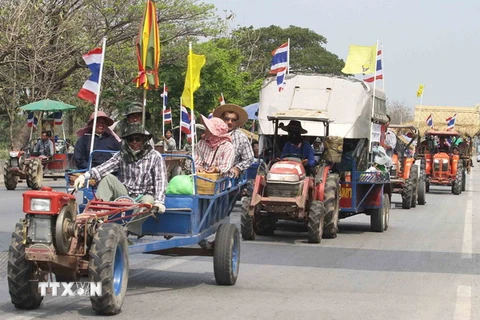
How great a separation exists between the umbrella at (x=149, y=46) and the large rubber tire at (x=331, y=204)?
3.50m

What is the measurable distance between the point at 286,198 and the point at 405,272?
348 centimetres

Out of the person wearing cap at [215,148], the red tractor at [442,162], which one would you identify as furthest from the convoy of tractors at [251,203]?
the red tractor at [442,162]

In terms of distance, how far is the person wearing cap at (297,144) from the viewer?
1619 centimetres

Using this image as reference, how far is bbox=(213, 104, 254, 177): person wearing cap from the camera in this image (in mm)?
12148

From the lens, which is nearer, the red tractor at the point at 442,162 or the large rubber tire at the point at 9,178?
the large rubber tire at the point at 9,178

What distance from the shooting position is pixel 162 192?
31.2ft

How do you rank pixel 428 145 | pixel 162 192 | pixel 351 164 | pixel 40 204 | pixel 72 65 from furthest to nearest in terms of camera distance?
1. pixel 72 65
2. pixel 428 145
3. pixel 351 164
4. pixel 162 192
5. pixel 40 204

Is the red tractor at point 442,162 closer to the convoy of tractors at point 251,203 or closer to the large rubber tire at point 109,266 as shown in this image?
the convoy of tractors at point 251,203

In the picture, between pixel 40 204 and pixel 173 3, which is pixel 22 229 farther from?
pixel 173 3

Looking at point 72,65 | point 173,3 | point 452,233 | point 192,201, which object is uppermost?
point 173,3

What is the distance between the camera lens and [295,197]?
1523 centimetres

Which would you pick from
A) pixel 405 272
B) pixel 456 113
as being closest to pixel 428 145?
pixel 456 113

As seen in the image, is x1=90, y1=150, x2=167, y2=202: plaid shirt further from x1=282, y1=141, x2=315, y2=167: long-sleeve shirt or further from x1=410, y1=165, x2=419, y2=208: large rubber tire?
x1=410, y1=165, x2=419, y2=208: large rubber tire

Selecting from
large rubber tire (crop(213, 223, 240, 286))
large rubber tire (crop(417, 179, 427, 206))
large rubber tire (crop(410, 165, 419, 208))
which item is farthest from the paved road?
large rubber tire (crop(417, 179, 427, 206))
